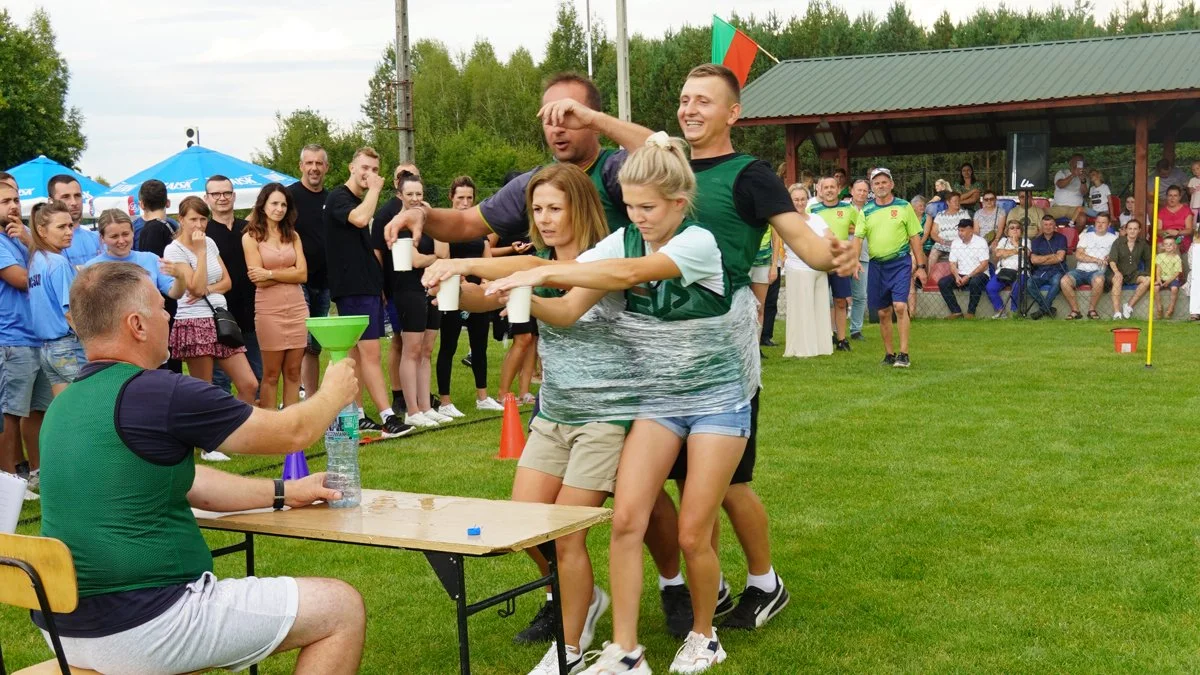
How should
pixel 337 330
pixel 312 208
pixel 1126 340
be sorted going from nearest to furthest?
pixel 337 330 < pixel 312 208 < pixel 1126 340

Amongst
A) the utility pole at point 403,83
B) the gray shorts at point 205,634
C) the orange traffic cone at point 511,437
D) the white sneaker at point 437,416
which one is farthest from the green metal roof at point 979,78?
the gray shorts at point 205,634

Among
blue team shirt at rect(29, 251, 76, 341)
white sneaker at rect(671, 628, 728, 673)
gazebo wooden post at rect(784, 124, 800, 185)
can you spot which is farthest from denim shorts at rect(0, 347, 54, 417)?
gazebo wooden post at rect(784, 124, 800, 185)

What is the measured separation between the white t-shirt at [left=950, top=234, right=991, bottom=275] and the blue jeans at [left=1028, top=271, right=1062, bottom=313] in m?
0.78

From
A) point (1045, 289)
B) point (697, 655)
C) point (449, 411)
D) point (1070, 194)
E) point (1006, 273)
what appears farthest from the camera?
point (1070, 194)

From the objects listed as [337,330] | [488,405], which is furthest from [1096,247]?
[337,330]

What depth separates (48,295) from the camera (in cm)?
750

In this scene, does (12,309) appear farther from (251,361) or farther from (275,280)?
(251,361)

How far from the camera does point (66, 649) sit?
3.15 meters

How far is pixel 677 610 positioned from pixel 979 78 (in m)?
21.0

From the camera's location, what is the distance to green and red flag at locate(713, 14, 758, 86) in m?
21.1

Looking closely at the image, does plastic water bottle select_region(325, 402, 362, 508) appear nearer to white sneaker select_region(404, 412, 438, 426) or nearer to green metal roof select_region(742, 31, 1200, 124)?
white sneaker select_region(404, 412, 438, 426)

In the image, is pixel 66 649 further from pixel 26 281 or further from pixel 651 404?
Answer: pixel 26 281

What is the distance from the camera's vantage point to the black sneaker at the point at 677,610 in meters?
4.82

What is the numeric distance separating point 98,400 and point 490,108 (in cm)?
6556
